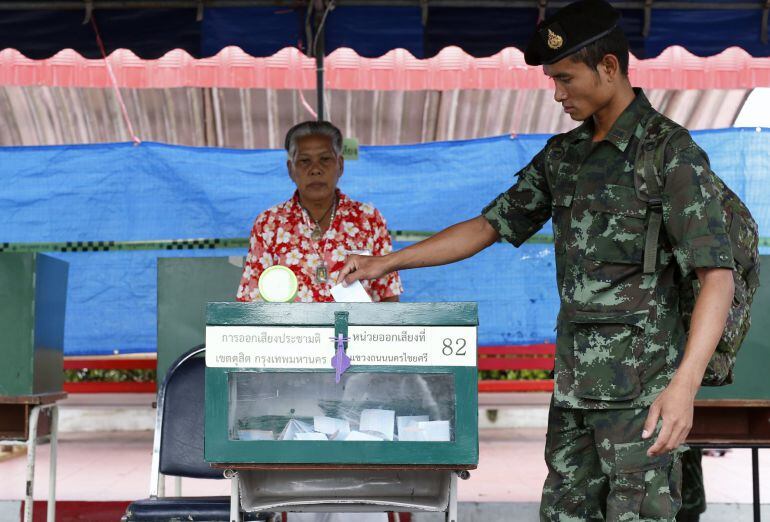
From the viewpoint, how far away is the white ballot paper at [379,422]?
2.05m

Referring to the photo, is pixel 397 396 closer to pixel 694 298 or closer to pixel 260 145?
pixel 694 298

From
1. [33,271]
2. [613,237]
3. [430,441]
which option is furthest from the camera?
[33,271]

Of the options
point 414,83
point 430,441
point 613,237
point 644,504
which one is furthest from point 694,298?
point 414,83

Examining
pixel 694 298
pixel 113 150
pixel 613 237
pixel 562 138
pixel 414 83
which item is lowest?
pixel 694 298

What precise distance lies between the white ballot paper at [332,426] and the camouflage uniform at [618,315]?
0.53 m

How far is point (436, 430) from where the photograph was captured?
2.04 meters

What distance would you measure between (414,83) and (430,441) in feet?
18.9

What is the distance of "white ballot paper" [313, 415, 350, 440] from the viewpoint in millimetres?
2066

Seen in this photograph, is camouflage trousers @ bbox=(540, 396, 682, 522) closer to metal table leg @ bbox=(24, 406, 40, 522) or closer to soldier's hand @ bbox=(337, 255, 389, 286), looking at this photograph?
soldier's hand @ bbox=(337, 255, 389, 286)

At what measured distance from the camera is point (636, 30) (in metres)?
4.39

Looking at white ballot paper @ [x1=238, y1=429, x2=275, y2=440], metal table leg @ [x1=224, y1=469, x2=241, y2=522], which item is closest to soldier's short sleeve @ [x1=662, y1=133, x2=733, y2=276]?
white ballot paper @ [x1=238, y1=429, x2=275, y2=440]

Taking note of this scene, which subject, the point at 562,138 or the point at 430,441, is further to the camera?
the point at 562,138

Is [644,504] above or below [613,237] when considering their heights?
below

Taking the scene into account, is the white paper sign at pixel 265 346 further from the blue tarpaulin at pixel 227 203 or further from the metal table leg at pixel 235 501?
the blue tarpaulin at pixel 227 203
